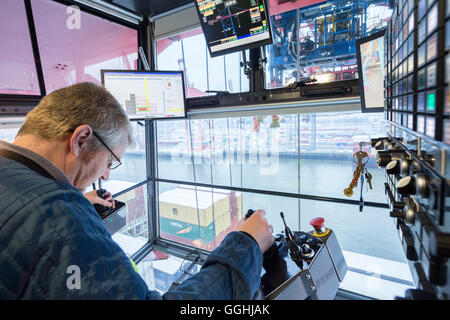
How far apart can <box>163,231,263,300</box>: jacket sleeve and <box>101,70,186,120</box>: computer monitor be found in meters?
1.94

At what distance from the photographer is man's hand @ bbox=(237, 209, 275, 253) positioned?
2.55ft

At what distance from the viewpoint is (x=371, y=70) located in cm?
134

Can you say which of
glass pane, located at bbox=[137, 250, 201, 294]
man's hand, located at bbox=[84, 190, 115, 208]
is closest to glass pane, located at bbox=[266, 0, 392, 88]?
man's hand, located at bbox=[84, 190, 115, 208]

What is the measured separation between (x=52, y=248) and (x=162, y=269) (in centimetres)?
254

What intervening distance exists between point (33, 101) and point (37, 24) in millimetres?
650

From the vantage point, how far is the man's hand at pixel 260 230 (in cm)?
78

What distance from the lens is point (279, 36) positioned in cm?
212

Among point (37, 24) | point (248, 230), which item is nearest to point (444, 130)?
point (248, 230)

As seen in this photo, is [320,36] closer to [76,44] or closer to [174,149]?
[174,149]

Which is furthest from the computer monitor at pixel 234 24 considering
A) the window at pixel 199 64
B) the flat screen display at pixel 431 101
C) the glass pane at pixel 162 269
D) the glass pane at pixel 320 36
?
the glass pane at pixel 162 269

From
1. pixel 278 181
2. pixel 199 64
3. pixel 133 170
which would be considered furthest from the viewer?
pixel 133 170

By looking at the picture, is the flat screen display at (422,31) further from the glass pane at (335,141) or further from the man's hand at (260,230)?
the glass pane at (335,141)

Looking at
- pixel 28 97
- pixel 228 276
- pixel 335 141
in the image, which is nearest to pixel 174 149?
pixel 28 97
